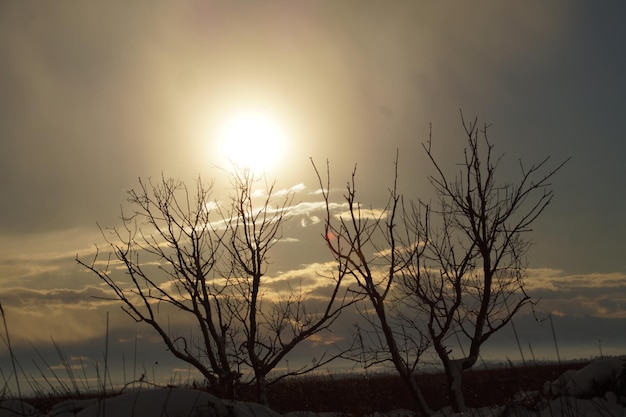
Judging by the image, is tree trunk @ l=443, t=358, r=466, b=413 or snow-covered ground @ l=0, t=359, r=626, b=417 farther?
tree trunk @ l=443, t=358, r=466, b=413

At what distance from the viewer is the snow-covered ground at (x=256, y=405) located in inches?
159

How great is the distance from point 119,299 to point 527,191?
7883 mm

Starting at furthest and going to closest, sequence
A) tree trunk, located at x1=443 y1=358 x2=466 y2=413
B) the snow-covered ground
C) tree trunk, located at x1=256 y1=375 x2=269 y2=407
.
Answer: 1. tree trunk, located at x1=256 y1=375 x2=269 y2=407
2. tree trunk, located at x1=443 y1=358 x2=466 y2=413
3. the snow-covered ground

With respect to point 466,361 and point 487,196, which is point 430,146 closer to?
point 487,196

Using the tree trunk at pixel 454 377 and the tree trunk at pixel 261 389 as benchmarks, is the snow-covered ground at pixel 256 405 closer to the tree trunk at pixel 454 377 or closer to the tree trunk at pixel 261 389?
the tree trunk at pixel 454 377

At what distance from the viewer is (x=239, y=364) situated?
1030cm

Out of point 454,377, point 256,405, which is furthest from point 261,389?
point 256,405

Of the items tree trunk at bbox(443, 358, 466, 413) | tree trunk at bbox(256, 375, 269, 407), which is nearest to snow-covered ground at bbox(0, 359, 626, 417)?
tree trunk at bbox(443, 358, 466, 413)

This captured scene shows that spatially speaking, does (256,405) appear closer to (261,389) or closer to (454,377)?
(261,389)

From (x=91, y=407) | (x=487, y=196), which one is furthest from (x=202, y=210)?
(x=91, y=407)

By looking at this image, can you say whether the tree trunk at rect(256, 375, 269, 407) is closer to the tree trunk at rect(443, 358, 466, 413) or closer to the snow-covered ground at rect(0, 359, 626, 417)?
the tree trunk at rect(443, 358, 466, 413)

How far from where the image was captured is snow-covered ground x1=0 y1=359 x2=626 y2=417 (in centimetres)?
403

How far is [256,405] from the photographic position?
4.52 m

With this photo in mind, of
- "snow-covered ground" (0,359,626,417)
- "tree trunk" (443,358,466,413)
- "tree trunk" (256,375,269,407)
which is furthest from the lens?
"tree trunk" (256,375,269,407)
